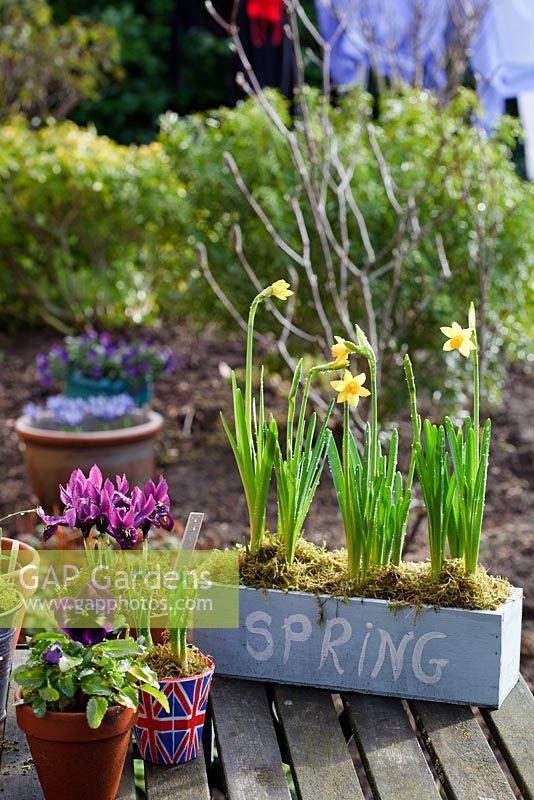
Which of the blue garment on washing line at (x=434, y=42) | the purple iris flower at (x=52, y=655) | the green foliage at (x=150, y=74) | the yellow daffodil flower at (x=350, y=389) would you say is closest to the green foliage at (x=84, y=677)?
the purple iris flower at (x=52, y=655)

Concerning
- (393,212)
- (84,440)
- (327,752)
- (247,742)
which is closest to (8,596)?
(247,742)

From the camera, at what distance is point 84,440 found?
12.9ft

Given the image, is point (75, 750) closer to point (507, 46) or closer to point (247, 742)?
point (247, 742)

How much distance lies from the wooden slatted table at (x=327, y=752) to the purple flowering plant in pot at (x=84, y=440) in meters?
2.30

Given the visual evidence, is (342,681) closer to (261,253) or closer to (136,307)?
(261,253)

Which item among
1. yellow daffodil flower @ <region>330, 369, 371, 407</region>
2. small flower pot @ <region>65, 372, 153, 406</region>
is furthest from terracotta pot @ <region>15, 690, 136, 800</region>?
small flower pot @ <region>65, 372, 153, 406</region>

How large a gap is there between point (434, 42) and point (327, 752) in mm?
5837

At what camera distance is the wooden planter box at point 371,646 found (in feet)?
5.43

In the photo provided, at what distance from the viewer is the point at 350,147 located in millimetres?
4461

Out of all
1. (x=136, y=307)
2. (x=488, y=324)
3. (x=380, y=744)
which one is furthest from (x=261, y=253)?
(x=380, y=744)

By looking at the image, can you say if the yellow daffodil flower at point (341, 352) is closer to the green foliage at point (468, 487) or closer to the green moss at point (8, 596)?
the green foliage at point (468, 487)

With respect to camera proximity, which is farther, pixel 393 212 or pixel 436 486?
pixel 393 212

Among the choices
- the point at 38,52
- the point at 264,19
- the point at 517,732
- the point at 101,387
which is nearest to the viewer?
the point at 517,732

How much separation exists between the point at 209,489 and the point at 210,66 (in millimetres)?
9245
